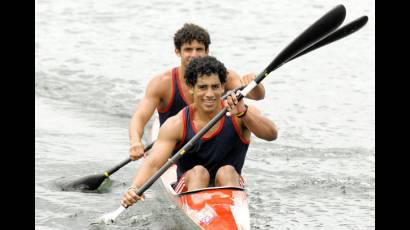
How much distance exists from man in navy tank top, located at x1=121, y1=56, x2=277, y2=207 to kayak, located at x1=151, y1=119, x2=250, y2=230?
119 mm

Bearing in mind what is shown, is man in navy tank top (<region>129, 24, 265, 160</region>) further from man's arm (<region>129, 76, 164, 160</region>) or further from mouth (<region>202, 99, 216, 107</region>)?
mouth (<region>202, 99, 216, 107</region>)

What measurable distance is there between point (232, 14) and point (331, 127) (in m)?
6.02

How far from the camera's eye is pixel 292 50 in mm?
7012

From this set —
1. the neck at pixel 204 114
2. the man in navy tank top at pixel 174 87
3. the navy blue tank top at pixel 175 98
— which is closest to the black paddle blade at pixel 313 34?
the neck at pixel 204 114

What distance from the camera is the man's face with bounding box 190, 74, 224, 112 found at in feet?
21.7

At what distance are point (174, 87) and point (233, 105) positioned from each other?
1.79 metres

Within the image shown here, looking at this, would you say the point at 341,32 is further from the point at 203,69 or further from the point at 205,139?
the point at 205,139

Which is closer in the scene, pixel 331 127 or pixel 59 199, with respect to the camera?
pixel 59 199

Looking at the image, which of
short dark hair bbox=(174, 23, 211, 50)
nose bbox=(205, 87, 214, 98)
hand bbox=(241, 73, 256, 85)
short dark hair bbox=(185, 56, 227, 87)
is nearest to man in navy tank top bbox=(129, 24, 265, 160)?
short dark hair bbox=(174, 23, 211, 50)

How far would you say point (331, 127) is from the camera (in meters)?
11.8

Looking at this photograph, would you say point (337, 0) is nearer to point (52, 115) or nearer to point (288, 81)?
point (288, 81)

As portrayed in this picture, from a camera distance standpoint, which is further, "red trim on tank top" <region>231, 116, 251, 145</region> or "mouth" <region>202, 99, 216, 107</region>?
"red trim on tank top" <region>231, 116, 251, 145</region>
